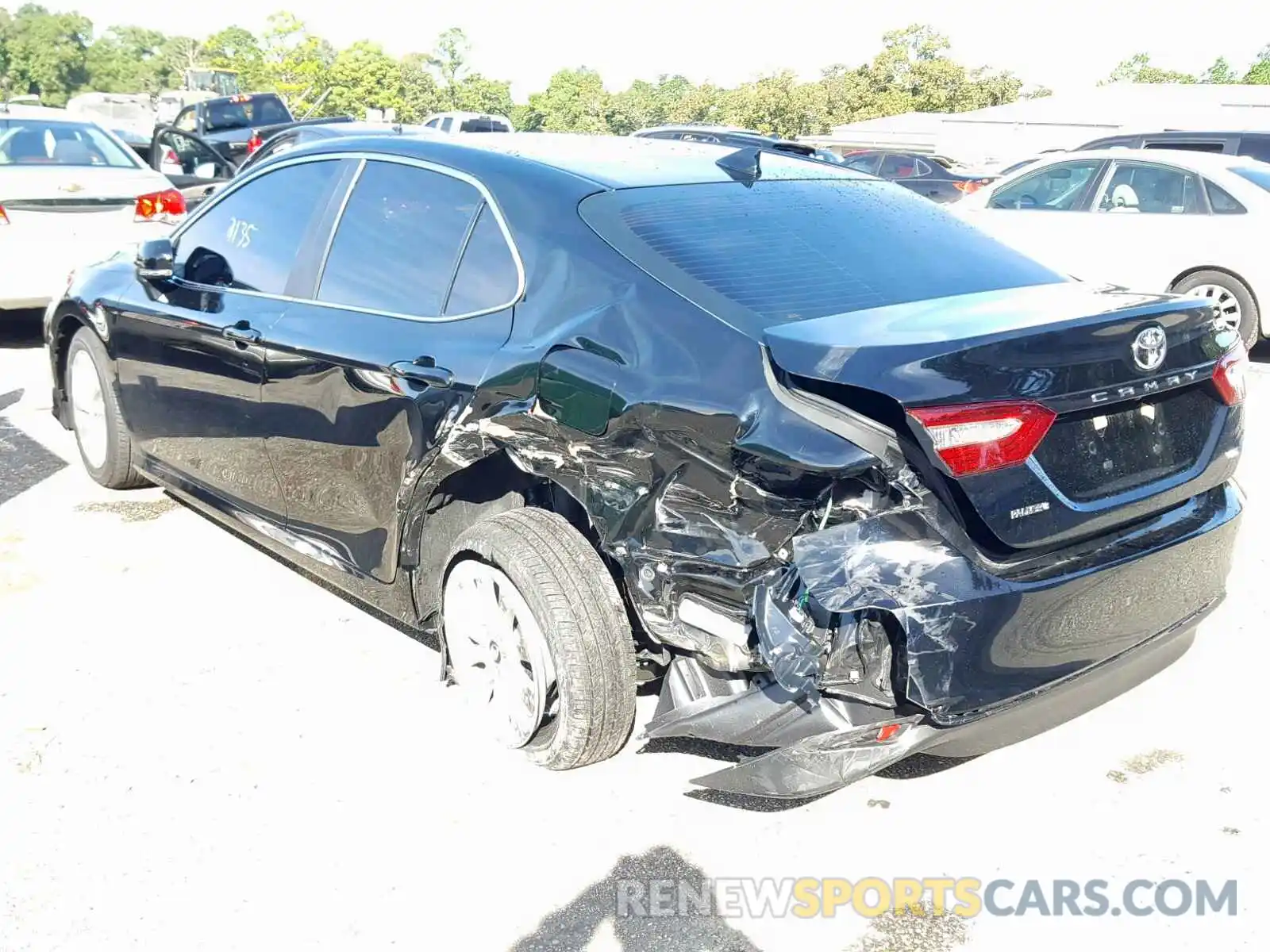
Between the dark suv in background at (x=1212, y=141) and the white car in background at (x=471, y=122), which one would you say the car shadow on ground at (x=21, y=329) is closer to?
the dark suv in background at (x=1212, y=141)

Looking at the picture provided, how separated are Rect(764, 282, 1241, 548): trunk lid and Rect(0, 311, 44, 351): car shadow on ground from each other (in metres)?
7.51

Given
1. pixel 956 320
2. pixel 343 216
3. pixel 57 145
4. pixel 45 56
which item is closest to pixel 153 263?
A: pixel 343 216

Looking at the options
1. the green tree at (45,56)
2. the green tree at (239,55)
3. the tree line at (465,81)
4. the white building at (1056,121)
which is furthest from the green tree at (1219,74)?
the green tree at (45,56)

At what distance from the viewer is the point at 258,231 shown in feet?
13.9

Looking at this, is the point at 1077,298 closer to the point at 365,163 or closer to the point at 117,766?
the point at 365,163

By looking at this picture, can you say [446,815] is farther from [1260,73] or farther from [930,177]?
[1260,73]

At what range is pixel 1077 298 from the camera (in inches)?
119

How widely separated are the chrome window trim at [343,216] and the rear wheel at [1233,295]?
688cm

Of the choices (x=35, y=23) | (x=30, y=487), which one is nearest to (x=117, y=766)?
(x=30, y=487)

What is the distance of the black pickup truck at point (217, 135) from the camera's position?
14961 millimetres

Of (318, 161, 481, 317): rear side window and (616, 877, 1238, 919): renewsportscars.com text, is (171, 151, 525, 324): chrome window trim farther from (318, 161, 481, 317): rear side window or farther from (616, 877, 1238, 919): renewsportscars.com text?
(616, 877, 1238, 919): renewsportscars.com text

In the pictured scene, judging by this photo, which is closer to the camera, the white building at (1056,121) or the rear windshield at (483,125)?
the rear windshield at (483,125)

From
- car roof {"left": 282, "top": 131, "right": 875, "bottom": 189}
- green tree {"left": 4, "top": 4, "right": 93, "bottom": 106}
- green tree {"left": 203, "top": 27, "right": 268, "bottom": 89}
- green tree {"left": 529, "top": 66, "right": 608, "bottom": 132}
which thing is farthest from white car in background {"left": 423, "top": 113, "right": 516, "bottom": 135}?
green tree {"left": 4, "top": 4, "right": 93, "bottom": 106}

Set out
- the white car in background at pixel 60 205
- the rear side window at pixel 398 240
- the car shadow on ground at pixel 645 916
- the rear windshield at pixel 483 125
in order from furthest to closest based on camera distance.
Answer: the rear windshield at pixel 483 125, the white car in background at pixel 60 205, the rear side window at pixel 398 240, the car shadow on ground at pixel 645 916
